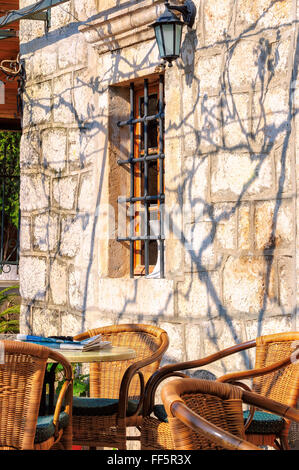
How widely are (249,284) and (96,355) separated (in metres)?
1.19

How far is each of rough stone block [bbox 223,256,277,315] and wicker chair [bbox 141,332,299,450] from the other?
470mm

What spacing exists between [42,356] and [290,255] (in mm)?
1635

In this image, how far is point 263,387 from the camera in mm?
3475

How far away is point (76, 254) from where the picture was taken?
538 centimetres

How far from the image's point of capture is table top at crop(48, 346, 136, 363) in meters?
3.12

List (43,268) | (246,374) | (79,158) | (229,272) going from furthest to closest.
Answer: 1. (43,268)
2. (79,158)
3. (229,272)
4. (246,374)

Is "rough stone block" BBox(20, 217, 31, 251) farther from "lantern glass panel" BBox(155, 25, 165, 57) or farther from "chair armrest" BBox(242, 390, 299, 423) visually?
"chair armrest" BBox(242, 390, 299, 423)

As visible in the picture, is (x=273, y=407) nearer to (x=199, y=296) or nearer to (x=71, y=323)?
(x=199, y=296)

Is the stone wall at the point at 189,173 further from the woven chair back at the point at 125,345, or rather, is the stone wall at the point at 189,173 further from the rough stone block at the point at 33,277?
the woven chair back at the point at 125,345

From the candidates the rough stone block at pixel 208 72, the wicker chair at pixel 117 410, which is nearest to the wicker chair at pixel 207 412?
the wicker chair at pixel 117 410

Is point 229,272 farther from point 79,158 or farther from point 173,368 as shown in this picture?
point 79,158

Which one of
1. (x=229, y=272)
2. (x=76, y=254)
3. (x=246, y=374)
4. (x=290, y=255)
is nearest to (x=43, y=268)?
(x=76, y=254)

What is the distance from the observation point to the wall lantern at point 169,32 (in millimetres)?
4383

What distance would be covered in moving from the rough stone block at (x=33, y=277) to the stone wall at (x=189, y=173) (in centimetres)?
2
